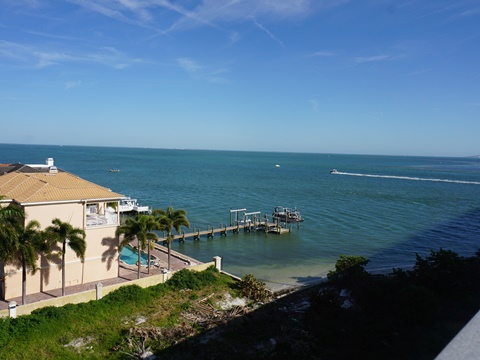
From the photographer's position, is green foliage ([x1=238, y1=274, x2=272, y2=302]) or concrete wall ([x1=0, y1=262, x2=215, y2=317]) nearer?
concrete wall ([x1=0, y1=262, x2=215, y2=317])

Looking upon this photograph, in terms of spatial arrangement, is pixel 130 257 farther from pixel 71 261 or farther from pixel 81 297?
pixel 81 297

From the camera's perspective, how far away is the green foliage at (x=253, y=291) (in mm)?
24797

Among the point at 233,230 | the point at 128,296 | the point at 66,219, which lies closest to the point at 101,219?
the point at 66,219

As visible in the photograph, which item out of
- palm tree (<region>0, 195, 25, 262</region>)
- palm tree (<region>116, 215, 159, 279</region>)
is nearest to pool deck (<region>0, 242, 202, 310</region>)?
palm tree (<region>116, 215, 159, 279</region>)

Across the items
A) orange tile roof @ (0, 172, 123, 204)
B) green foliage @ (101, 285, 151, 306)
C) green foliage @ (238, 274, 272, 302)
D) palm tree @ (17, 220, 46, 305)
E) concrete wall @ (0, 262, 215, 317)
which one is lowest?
green foliage @ (238, 274, 272, 302)

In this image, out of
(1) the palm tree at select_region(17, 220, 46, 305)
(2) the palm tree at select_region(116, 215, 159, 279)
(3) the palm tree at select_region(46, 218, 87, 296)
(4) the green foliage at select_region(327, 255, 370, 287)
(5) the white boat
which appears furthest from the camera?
(5) the white boat

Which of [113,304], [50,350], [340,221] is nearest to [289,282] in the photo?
[113,304]

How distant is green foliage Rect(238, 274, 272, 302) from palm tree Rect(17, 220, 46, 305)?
41.7ft

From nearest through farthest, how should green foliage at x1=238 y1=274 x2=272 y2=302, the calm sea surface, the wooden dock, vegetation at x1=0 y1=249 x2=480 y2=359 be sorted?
1. vegetation at x1=0 y1=249 x2=480 y2=359
2. green foliage at x1=238 y1=274 x2=272 y2=302
3. the calm sea surface
4. the wooden dock

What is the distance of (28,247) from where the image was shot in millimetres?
19859

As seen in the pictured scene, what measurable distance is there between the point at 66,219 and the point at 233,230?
2752 centimetres

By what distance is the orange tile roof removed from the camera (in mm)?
22516

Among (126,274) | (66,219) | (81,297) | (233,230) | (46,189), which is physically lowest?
(233,230)

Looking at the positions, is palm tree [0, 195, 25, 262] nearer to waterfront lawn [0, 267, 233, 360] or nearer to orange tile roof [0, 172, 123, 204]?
orange tile roof [0, 172, 123, 204]
